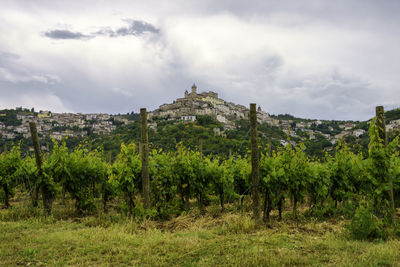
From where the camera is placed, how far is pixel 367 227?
5781 millimetres

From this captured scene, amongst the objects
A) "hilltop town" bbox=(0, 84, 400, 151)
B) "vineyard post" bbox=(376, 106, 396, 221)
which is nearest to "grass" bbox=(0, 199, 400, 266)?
"vineyard post" bbox=(376, 106, 396, 221)

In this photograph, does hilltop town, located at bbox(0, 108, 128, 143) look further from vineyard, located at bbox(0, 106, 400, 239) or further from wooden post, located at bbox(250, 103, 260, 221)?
wooden post, located at bbox(250, 103, 260, 221)

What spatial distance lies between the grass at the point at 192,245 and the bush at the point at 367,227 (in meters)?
0.29

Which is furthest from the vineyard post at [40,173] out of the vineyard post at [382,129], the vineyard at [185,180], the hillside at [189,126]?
the hillside at [189,126]

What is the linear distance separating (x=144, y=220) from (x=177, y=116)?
11470 cm

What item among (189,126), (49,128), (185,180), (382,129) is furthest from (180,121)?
(382,129)

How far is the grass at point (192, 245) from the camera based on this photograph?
4691mm

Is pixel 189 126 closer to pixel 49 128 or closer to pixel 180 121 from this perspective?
pixel 180 121

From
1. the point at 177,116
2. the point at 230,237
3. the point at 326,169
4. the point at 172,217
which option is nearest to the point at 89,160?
the point at 172,217

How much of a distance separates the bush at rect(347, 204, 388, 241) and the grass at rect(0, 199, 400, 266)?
0.29 m

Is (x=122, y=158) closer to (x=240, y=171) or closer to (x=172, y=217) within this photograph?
(x=172, y=217)

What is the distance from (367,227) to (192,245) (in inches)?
143

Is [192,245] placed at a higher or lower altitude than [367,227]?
lower

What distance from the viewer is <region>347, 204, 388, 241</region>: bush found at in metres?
5.73
